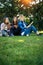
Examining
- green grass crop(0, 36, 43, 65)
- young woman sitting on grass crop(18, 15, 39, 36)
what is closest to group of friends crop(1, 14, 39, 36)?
young woman sitting on grass crop(18, 15, 39, 36)

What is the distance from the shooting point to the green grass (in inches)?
259

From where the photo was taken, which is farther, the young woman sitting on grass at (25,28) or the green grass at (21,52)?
the young woman sitting on grass at (25,28)

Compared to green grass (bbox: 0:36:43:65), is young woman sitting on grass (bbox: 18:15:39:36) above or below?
below

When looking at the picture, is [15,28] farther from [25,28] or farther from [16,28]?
[25,28]

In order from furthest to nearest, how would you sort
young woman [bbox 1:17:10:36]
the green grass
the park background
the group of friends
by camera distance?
1. the group of friends
2. young woman [bbox 1:17:10:36]
3. the park background
4. the green grass

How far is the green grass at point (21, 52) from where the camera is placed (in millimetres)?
6579

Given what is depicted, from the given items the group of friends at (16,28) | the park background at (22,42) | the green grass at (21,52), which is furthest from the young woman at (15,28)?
the green grass at (21,52)

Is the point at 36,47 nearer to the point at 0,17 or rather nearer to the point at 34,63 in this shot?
the point at 34,63

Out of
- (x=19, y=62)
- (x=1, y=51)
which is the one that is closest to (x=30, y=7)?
(x=1, y=51)

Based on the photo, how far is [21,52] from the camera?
7.50m

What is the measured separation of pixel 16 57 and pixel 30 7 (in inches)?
283

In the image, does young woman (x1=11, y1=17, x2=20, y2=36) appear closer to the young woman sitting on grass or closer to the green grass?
the young woman sitting on grass

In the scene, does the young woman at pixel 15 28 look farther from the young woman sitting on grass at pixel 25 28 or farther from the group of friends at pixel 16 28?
the young woman sitting on grass at pixel 25 28

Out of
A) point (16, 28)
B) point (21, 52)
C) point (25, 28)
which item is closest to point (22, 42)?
point (21, 52)
